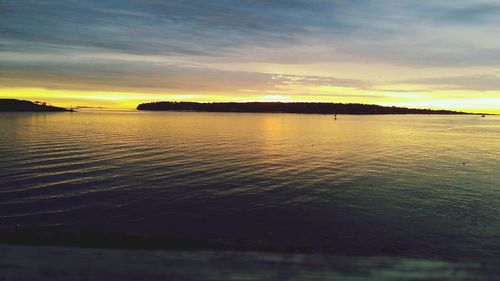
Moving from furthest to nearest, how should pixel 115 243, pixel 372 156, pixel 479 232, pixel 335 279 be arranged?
pixel 372 156, pixel 479 232, pixel 115 243, pixel 335 279

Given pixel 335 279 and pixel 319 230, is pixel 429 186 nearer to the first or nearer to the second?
pixel 319 230

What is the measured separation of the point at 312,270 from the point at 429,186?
2687 centimetres

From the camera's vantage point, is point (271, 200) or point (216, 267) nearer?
point (216, 267)

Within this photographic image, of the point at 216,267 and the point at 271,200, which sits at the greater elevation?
the point at 216,267

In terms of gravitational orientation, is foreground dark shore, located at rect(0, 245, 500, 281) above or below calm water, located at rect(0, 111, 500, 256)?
above

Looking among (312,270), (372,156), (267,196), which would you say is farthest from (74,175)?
(372,156)

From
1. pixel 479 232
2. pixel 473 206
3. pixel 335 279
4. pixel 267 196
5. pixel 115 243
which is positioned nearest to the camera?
pixel 335 279

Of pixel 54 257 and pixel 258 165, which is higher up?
pixel 54 257

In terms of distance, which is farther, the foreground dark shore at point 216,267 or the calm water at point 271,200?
the calm water at point 271,200

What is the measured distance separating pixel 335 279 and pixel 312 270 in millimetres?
204

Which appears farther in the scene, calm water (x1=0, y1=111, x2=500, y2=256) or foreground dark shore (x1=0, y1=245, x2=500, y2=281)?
calm water (x1=0, y1=111, x2=500, y2=256)

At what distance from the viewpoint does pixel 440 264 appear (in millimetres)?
3168

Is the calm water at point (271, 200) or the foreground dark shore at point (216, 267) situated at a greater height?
the foreground dark shore at point (216, 267)

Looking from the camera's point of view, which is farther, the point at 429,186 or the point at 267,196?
the point at 429,186
